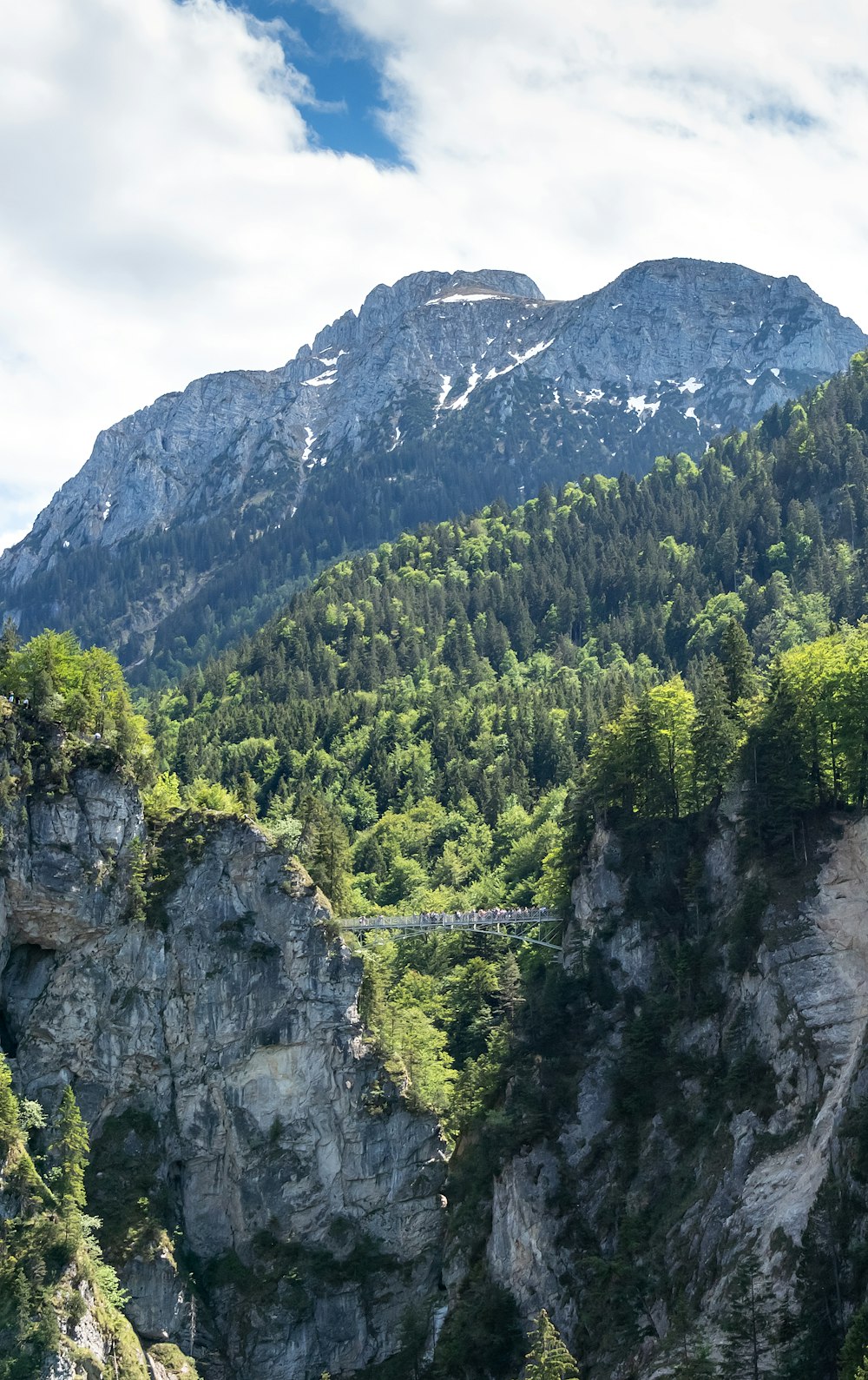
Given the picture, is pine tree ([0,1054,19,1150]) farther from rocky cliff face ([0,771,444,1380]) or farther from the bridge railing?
the bridge railing

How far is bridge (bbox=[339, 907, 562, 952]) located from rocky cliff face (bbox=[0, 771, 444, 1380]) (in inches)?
178

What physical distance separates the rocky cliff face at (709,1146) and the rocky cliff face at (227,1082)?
10.4 m

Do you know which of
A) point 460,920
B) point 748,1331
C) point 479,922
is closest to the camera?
point 748,1331

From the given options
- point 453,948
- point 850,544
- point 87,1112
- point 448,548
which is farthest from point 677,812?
point 448,548

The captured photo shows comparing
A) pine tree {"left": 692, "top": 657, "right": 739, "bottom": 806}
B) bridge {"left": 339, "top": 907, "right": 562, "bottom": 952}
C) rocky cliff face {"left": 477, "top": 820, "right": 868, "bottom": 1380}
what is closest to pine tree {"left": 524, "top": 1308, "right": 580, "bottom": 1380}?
rocky cliff face {"left": 477, "top": 820, "right": 868, "bottom": 1380}

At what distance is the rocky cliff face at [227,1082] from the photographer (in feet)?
249

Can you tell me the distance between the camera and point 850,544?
479 feet

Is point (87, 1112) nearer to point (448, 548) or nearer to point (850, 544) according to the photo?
point (850, 544)

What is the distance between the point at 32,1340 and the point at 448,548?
14031cm

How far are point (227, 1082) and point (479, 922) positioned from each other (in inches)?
740

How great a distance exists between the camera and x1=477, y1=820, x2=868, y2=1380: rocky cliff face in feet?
174

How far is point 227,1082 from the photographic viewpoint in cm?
7938

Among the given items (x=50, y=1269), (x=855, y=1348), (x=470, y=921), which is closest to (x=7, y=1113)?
(x=50, y=1269)

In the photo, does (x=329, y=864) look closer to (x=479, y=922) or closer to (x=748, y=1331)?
(x=479, y=922)
